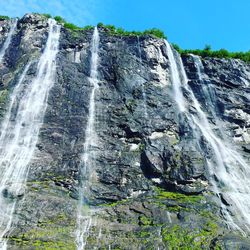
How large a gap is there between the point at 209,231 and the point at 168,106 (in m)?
11.0

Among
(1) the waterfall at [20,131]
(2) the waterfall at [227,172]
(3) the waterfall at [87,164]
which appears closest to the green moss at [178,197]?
(2) the waterfall at [227,172]

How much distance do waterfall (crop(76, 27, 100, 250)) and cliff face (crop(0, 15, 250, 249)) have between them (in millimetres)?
162

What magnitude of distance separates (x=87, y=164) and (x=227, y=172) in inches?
319

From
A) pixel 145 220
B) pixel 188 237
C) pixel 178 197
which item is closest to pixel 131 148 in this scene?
pixel 178 197

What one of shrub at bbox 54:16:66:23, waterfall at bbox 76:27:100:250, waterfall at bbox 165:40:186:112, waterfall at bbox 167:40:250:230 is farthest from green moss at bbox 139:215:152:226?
shrub at bbox 54:16:66:23

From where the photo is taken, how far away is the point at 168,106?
2648 cm

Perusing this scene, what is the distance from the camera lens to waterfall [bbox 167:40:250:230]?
63.5 feet

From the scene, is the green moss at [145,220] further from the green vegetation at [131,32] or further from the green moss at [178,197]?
the green vegetation at [131,32]

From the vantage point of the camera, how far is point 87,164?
2145cm

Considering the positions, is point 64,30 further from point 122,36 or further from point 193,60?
point 193,60

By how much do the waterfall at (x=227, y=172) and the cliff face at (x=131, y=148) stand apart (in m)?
0.08

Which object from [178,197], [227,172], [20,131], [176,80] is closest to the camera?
[178,197]

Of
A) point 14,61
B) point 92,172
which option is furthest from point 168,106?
point 14,61

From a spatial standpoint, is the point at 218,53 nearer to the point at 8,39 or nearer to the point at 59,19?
the point at 59,19
